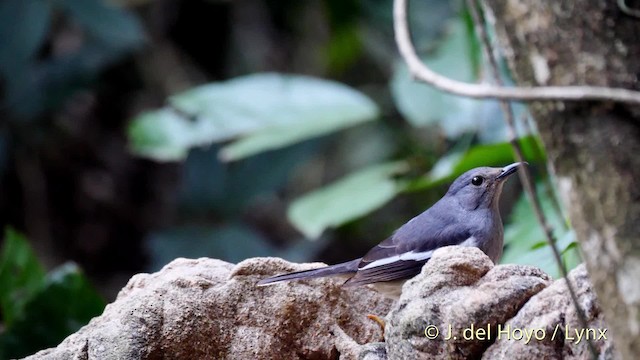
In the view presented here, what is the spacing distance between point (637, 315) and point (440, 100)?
3493 millimetres

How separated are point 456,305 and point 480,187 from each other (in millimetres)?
1661

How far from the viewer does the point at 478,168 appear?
404 cm

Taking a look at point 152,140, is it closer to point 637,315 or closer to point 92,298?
point 92,298

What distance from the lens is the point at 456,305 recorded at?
237 cm

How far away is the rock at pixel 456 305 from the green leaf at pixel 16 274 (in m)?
2.55

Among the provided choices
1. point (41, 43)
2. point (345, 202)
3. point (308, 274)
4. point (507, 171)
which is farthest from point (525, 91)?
point (41, 43)

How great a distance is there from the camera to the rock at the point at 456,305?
2.34 meters

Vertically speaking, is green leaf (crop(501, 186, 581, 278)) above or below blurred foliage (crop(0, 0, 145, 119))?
below

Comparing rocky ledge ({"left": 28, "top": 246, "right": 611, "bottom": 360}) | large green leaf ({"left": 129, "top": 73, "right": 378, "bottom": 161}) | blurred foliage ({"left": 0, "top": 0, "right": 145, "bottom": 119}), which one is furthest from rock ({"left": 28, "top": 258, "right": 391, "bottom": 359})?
blurred foliage ({"left": 0, "top": 0, "right": 145, "bottom": 119})

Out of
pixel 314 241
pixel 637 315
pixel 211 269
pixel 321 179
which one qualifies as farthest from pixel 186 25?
pixel 637 315

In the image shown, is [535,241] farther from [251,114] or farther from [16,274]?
[16,274]

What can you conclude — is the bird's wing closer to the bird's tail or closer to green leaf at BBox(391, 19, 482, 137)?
the bird's tail

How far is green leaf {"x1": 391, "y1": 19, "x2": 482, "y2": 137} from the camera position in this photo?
16.6 ft

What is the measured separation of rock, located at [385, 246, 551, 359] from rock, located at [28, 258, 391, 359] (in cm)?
30
